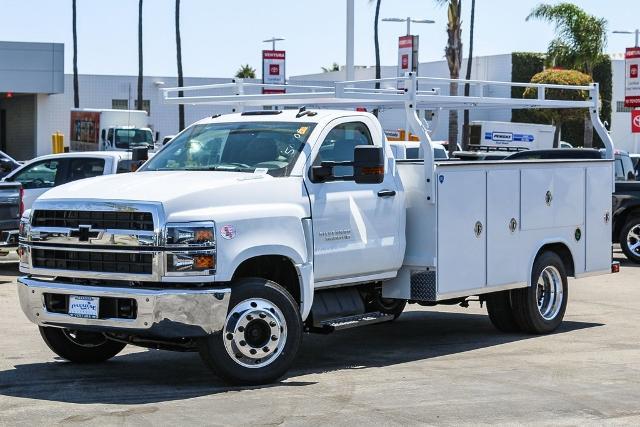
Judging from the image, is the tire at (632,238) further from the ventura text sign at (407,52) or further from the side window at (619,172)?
the ventura text sign at (407,52)

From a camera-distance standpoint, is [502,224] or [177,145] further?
[502,224]

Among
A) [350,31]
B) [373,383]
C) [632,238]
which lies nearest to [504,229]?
[373,383]

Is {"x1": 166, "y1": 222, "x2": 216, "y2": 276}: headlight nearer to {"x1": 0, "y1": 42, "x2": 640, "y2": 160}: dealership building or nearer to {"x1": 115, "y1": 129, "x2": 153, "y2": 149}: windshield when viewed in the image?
{"x1": 115, "y1": 129, "x2": 153, "y2": 149}: windshield

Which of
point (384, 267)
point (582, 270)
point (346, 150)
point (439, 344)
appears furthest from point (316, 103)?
point (582, 270)

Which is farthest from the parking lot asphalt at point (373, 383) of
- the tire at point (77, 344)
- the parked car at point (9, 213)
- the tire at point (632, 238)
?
the tire at point (632, 238)

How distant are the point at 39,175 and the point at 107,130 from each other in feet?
96.2

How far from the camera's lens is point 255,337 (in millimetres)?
9445

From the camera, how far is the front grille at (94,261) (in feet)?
29.6

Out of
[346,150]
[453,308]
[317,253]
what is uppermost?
[346,150]

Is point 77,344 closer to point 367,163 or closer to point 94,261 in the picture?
point 94,261

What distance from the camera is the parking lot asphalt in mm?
8352

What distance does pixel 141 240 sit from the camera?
8.98 meters

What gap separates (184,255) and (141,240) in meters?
0.34

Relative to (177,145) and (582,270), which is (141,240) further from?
(582,270)
